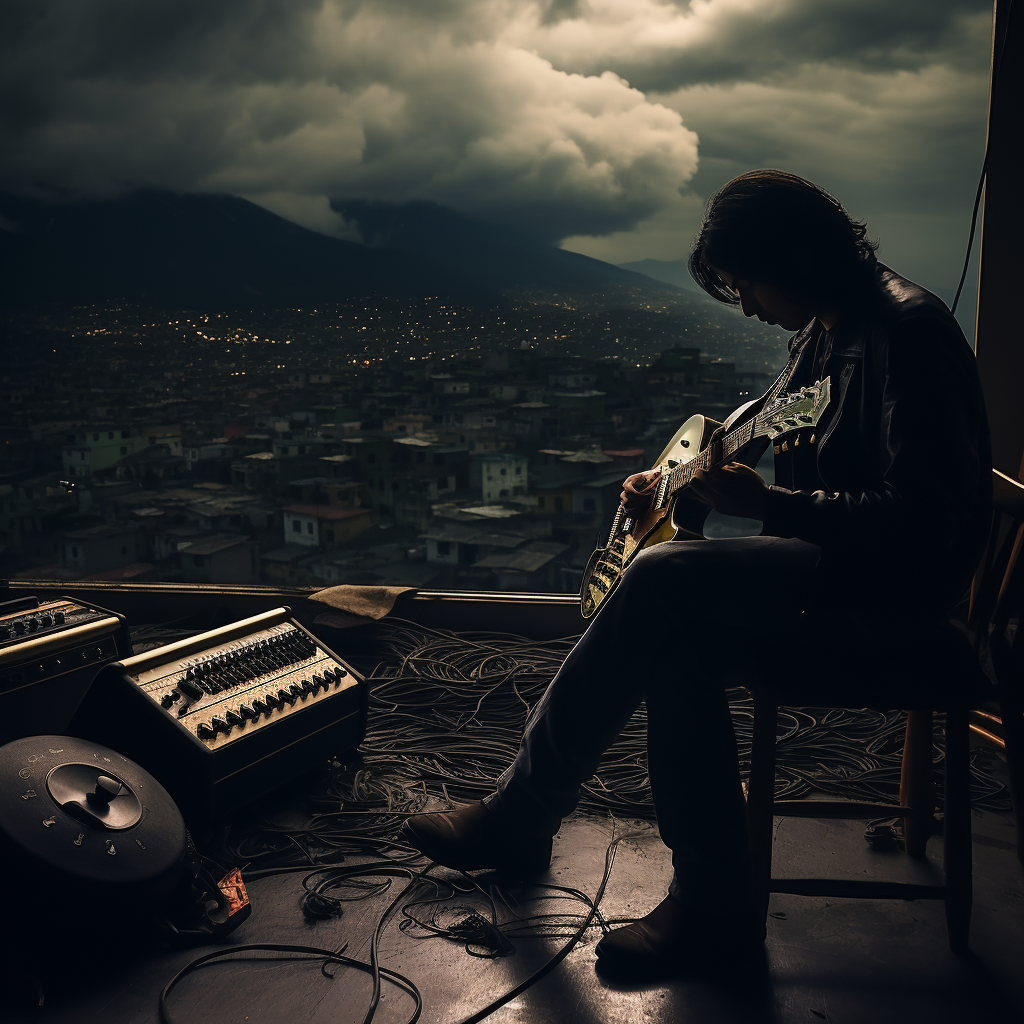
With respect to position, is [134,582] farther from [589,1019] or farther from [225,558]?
[589,1019]

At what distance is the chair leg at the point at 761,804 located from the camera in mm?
1313

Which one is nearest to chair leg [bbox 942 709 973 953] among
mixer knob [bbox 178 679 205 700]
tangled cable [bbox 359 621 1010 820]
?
tangled cable [bbox 359 621 1010 820]

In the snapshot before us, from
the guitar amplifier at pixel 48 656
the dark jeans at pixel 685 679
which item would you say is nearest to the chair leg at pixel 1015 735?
the dark jeans at pixel 685 679

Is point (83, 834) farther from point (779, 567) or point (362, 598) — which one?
point (362, 598)

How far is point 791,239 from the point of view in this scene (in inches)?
53.8

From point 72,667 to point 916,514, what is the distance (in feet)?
5.44

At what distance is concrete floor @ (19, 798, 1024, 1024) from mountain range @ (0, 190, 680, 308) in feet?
6.72

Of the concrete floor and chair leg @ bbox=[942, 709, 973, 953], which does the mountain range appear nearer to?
chair leg @ bbox=[942, 709, 973, 953]

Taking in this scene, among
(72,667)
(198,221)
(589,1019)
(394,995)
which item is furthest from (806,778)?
(198,221)

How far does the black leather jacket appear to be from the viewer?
3.85 ft

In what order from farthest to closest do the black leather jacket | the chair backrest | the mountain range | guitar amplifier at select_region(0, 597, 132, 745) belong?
1. the mountain range
2. guitar amplifier at select_region(0, 597, 132, 745)
3. the chair backrest
4. the black leather jacket

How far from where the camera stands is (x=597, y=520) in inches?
109

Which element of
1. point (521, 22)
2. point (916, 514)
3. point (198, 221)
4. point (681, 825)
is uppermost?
point (521, 22)

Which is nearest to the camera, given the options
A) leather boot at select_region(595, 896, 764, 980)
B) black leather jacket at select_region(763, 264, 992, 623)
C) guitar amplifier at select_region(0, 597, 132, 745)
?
black leather jacket at select_region(763, 264, 992, 623)
